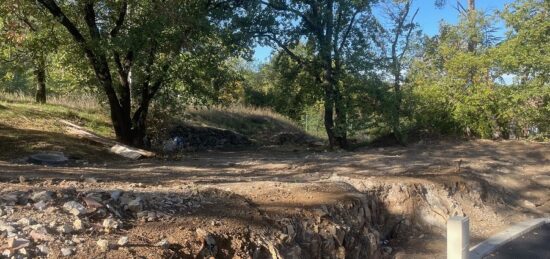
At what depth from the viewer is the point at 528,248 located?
8.12 meters

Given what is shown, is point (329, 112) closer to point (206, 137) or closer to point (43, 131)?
point (206, 137)

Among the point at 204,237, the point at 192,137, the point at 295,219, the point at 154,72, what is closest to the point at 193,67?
the point at 154,72

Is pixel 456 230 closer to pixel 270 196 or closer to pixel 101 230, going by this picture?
pixel 270 196

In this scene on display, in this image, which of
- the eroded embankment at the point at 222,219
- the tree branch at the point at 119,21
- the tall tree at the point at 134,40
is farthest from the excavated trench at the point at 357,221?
the tree branch at the point at 119,21

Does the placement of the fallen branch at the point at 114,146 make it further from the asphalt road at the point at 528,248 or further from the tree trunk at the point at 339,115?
the asphalt road at the point at 528,248

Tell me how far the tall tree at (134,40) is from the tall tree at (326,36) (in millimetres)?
2586

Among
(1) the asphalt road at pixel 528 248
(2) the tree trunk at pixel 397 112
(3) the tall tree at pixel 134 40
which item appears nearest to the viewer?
(1) the asphalt road at pixel 528 248

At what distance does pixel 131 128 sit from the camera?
635 inches

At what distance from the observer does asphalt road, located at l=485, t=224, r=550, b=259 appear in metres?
7.77

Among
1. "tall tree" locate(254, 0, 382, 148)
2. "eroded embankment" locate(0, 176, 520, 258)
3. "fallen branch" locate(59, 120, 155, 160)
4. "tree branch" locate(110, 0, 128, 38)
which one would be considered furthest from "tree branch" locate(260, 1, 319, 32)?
"eroded embankment" locate(0, 176, 520, 258)

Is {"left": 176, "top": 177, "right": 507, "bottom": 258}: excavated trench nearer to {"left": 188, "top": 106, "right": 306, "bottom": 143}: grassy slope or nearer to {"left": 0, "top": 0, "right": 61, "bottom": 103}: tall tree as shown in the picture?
{"left": 0, "top": 0, "right": 61, "bottom": 103}: tall tree

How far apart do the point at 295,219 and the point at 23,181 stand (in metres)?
3.51

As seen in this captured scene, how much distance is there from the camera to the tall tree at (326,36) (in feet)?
58.8

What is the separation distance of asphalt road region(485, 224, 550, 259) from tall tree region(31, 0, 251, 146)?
32.1 ft
